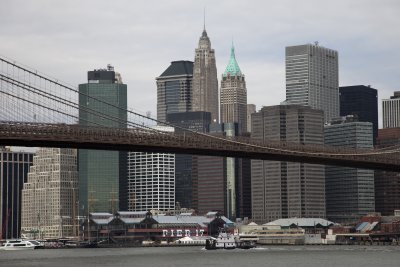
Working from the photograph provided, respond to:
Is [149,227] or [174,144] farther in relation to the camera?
[149,227]

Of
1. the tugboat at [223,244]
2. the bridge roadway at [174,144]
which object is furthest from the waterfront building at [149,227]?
the bridge roadway at [174,144]

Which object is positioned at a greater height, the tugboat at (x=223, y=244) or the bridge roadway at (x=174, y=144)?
Answer: the bridge roadway at (x=174, y=144)

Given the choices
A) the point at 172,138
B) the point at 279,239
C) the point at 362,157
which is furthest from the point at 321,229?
the point at 172,138

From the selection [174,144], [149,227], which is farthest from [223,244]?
[149,227]

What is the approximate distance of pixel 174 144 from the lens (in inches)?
2933

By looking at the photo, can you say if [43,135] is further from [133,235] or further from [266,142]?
[133,235]

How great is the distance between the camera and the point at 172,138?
74.9m

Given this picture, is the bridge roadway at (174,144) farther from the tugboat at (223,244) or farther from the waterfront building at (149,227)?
the waterfront building at (149,227)

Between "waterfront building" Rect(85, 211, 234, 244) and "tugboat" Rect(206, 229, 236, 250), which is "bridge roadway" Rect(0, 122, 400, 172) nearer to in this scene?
"tugboat" Rect(206, 229, 236, 250)

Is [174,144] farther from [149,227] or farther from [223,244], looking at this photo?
[149,227]

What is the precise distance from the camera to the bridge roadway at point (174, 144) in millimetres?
67812

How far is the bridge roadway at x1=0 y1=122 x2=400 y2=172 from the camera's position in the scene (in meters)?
Answer: 67.8

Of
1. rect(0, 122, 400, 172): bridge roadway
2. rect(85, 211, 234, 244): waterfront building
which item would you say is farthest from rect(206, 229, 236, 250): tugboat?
rect(85, 211, 234, 244): waterfront building

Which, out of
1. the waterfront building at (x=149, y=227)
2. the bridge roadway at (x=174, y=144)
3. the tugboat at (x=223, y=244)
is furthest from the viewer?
the waterfront building at (x=149, y=227)
